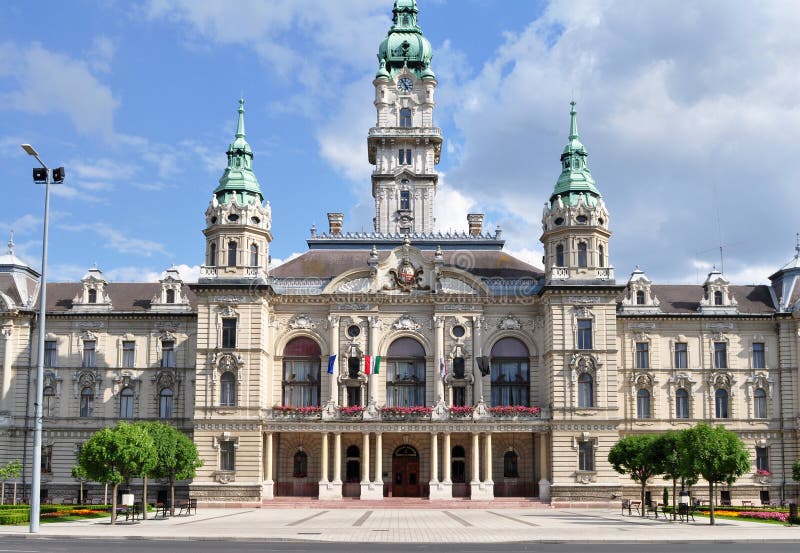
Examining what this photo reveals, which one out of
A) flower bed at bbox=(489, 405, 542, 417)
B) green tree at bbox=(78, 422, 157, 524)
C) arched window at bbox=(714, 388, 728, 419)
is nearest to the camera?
green tree at bbox=(78, 422, 157, 524)

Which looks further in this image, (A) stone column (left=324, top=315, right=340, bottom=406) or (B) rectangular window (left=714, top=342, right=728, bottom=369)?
(B) rectangular window (left=714, top=342, right=728, bottom=369)

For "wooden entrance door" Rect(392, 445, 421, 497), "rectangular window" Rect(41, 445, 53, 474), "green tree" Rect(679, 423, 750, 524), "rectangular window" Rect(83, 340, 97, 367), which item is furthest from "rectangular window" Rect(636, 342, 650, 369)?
"rectangular window" Rect(41, 445, 53, 474)

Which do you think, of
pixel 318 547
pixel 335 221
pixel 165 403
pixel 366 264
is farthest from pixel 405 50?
pixel 318 547

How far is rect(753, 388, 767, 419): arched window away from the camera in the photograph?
76000 mm

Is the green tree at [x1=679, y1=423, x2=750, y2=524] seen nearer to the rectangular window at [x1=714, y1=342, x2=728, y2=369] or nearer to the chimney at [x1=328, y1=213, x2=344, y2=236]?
the rectangular window at [x1=714, y1=342, x2=728, y2=369]

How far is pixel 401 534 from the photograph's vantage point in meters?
43.7

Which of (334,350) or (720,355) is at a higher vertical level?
(334,350)

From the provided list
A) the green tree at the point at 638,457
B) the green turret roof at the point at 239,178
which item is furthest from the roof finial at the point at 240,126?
the green tree at the point at 638,457

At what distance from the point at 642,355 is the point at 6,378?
4914 centimetres

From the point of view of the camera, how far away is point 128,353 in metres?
78.0

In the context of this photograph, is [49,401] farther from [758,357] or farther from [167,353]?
[758,357]

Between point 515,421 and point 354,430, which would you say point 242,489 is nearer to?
point 354,430

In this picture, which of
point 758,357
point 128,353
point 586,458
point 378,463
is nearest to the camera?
point 586,458

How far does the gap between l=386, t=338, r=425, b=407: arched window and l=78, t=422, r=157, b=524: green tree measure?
2595 cm
